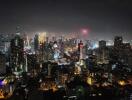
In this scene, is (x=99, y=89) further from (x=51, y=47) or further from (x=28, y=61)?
(x=51, y=47)

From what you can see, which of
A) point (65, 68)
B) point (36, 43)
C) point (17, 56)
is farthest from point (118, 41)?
point (17, 56)

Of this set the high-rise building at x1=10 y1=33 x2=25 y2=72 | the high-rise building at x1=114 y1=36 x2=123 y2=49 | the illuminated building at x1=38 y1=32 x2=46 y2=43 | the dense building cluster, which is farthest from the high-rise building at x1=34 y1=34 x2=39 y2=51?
the high-rise building at x1=114 y1=36 x2=123 y2=49

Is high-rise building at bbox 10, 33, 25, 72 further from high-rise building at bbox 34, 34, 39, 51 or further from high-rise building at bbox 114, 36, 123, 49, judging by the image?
high-rise building at bbox 114, 36, 123, 49

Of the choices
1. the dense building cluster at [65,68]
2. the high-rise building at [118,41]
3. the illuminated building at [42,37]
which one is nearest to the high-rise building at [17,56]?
the dense building cluster at [65,68]

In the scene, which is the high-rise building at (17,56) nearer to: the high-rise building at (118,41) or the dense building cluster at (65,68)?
the dense building cluster at (65,68)

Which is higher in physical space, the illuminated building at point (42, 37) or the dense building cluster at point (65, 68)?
the illuminated building at point (42, 37)

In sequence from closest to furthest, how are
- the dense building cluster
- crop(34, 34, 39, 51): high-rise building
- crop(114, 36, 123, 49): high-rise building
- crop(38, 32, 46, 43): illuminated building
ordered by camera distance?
the dense building cluster
crop(114, 36, 123, 49): high-rise building
crop(34, 34, 39, 51): high-rise building
crop(38, 32, 46, 43): illuminated building

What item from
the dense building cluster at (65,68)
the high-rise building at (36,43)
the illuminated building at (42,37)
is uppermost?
the illuminated building at (42,37)

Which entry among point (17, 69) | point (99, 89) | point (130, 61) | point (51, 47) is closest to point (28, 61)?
point (17, 69)
